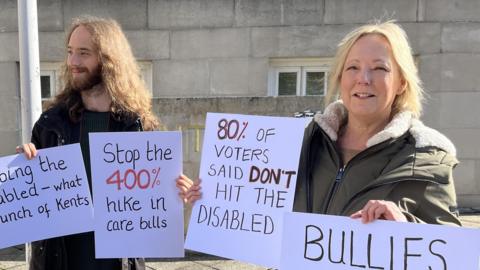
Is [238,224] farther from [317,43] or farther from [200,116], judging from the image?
[317,43]

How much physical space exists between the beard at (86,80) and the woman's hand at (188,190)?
2.22 ft

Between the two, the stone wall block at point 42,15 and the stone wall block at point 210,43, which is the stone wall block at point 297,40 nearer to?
the stone wall block at point 210,43

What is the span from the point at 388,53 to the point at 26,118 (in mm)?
3348

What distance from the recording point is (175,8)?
641 cm

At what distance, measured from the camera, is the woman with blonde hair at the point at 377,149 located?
1.49m

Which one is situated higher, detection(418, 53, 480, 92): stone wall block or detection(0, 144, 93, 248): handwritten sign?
detection(418, 53, 480, 92): stone wall block

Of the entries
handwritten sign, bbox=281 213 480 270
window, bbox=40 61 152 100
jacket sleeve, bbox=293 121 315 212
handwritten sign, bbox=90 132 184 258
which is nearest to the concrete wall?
window, bbox=40 61 152 100

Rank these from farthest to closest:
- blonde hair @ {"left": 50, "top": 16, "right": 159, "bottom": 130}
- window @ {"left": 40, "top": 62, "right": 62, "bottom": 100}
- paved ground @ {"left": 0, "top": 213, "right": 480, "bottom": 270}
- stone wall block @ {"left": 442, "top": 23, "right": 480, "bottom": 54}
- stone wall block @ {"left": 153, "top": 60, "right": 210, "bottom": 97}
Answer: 1. window @ {"left": 40, "top": 62, "right": 62, "bottom": 100}
2. stone wall block @ {"left": 153, "top": 60, "right": 210, "bottom": 97}
3. stone wall block @ {"left": 442, "top": 23, "right": 480, "bottom": 54}
4. paved ground @ {"left": 0, "top": 213, "right": 480, "bottom": 270}
5. blonde hair @ {"left": 50, "top": 16, "right": 159, "bottom": 130}

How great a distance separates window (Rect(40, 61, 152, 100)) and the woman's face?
17.5 feet

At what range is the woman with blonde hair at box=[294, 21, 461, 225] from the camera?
1.49 meters

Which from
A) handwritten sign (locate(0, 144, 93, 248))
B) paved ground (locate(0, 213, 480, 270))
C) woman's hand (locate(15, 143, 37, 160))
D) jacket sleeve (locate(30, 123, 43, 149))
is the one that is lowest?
paved ground (locate(0, 213, 480, 270))

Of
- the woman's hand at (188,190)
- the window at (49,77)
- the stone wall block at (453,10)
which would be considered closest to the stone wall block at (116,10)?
the window at (49,77)

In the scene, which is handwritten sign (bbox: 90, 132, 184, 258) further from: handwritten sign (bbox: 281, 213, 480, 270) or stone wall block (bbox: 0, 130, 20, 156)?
stone wall block (bbox: 0, 130, 20, 156)

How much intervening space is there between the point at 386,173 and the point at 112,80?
145cm
